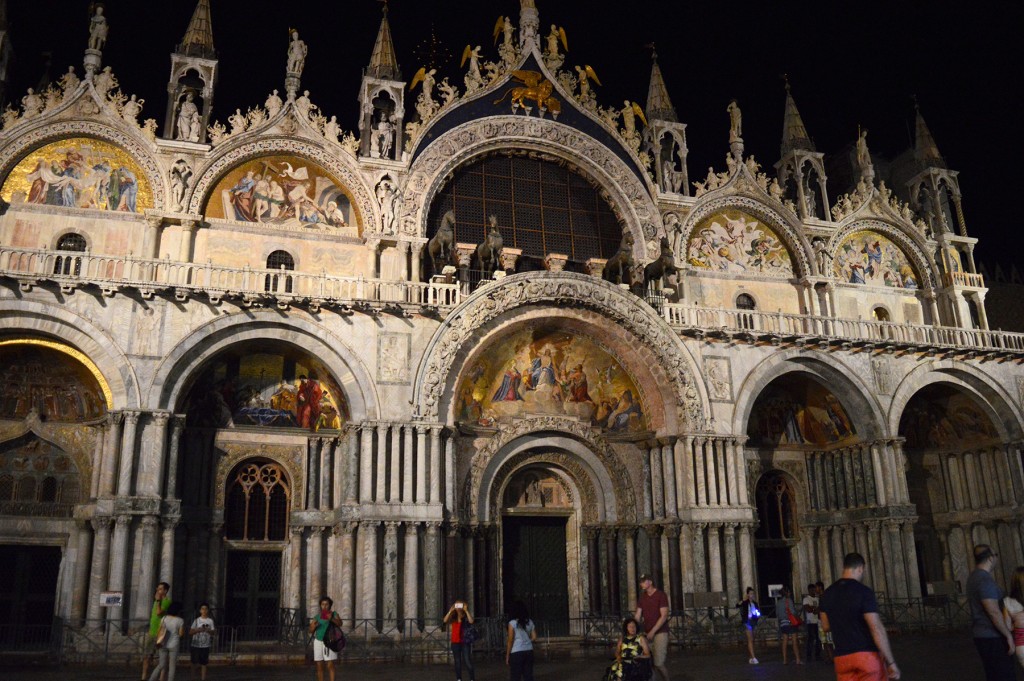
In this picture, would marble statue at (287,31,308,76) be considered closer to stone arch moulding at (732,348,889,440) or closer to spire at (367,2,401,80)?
spire at (367,2,401,80)

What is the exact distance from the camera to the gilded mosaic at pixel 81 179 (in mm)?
22359

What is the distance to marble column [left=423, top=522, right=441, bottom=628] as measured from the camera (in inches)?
788

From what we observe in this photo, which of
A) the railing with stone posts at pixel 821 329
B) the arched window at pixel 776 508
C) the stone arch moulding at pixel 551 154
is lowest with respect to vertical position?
the arched window at pixel 776 508

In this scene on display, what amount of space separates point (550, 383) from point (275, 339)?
25.3ft

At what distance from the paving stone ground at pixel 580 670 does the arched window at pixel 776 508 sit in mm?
7866

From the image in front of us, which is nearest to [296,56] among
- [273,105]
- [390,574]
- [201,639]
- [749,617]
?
[273,105]

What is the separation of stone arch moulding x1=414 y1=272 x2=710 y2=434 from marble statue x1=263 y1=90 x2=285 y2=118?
803 centimetres

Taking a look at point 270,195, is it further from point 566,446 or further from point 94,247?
point 566,446

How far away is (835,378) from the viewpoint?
83.7 ft

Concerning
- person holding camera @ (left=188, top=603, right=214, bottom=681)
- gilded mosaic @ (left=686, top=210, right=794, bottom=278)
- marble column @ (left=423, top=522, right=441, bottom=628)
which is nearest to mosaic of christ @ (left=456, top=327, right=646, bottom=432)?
marble column @ (left=423, top=522, right=441, bottom=628)

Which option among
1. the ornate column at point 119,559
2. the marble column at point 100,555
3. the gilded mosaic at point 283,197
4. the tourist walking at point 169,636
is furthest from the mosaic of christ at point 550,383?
the tourist walking at point 169,636

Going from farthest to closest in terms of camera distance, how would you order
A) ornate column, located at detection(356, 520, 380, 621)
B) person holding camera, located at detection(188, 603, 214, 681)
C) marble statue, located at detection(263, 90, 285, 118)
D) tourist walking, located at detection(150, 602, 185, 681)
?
marble statue, located at detection(263, 90, 285, 118) → ornate column, located at detection(356, 520, 380, 621) → person holding camera, located at detection(188, 603, 214, 681) → tourist walking, located at detection(150, 602, 185, 681)

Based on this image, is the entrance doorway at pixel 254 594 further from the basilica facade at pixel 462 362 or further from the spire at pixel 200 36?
the spire at pixel 200 36

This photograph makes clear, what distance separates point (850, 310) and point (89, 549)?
77.2 ft
